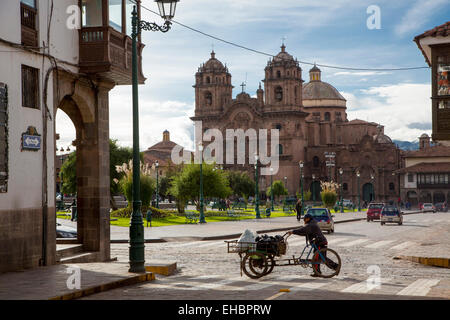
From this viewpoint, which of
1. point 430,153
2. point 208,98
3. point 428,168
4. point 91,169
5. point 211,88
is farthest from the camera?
point 208,98

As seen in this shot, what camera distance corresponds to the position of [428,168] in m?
96.3

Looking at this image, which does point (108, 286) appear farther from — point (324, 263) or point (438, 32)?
point (438, 32)

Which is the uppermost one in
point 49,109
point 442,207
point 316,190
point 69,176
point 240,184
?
point 49,109

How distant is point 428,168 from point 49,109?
3485 inches

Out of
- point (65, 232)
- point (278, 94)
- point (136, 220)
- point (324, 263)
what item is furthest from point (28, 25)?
point (278, 94)

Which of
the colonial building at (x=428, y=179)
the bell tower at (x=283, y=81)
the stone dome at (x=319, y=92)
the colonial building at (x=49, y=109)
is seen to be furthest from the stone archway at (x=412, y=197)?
the colonial building at (x=49, y=109)

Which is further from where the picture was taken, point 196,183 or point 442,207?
point 442,207

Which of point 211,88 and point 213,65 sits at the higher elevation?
point 213,65

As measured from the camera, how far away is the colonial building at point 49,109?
13289 mm

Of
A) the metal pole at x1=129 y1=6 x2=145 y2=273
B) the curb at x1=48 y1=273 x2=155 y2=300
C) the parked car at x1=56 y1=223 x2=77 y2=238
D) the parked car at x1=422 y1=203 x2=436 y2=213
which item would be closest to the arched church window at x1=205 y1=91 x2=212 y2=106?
the parked car at x1=422 y1=203 x2=436 y2=213

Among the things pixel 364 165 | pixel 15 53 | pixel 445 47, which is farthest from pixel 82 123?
pixel 364 165

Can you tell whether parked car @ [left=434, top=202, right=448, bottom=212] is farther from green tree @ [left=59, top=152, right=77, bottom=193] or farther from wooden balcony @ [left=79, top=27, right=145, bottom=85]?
wooden balcony @ [left=79, top=27, right=145, bottom=85]

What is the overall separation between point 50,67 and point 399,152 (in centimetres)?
9480
